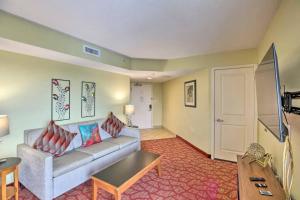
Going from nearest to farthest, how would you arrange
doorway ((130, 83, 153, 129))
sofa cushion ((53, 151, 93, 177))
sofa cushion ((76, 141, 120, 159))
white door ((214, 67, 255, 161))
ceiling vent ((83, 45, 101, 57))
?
sofa cushion ((53, 151, 93, 177)) → sofa cushion ((76, 141, 120, 159)) → ceiling vent ((83, 45, 101, 57)) → white door ((214, 67, 255, 161)) → doorway ((130, 83, 153, 129))

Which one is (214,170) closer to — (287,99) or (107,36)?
(287,99)

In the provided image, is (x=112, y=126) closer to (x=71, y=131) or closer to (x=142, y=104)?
(x=71, y=131)

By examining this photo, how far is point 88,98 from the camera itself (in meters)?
3.52

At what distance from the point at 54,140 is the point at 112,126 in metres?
1.32

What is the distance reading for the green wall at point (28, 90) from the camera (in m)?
2.30

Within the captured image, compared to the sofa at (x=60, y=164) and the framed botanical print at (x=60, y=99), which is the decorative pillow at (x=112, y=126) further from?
the framed botanical print at (x=60, y=99)

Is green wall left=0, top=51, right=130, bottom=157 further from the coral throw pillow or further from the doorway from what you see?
the doorway

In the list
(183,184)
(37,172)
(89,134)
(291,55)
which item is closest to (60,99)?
(89,134)

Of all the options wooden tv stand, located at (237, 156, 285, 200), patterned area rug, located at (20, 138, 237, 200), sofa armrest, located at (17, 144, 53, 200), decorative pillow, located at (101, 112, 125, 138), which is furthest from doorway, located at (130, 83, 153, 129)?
wooden tv stand, located at (237, 156, 285, 200)

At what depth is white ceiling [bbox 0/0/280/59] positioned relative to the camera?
1673mm

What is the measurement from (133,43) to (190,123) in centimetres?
268

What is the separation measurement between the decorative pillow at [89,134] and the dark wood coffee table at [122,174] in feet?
3.12

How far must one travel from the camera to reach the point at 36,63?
2646mm

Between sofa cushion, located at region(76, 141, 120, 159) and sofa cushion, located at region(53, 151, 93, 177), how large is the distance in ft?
0.31
